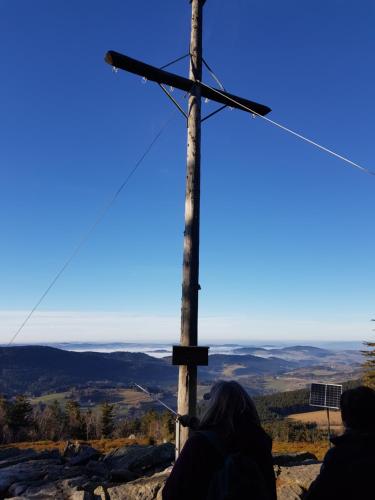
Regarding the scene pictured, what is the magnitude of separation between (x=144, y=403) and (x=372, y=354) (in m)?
165

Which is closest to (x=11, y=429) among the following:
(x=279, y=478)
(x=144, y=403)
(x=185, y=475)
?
(x=279, y=478)

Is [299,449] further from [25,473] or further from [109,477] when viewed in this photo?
[25,473]

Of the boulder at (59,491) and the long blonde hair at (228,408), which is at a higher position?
the long blonde hair at (228,408)

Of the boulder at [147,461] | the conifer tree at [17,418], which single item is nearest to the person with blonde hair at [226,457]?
the boulder at [147,461]

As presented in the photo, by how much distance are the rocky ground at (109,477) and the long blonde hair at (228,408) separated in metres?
4.88

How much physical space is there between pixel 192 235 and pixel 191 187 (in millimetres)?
817

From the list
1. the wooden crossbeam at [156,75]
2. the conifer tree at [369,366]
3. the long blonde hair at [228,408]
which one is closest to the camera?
the long blonde hair at [228,408]

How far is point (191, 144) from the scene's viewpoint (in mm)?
6715

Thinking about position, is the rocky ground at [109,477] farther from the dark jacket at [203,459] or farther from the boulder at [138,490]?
the dark jacket at [203,459]

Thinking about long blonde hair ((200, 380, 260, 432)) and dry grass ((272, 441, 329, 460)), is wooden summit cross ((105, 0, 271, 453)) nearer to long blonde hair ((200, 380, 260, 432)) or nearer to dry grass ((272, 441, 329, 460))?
long blonde hair ((200, 380, 260, 432))

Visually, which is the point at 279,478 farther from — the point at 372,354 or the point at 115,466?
the point at 372,354

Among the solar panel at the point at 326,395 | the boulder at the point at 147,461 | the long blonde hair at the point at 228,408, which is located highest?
the long blonde hair at the point at 228,408

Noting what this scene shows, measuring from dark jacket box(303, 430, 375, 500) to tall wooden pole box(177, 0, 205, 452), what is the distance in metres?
2.77

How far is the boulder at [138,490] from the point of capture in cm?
692
